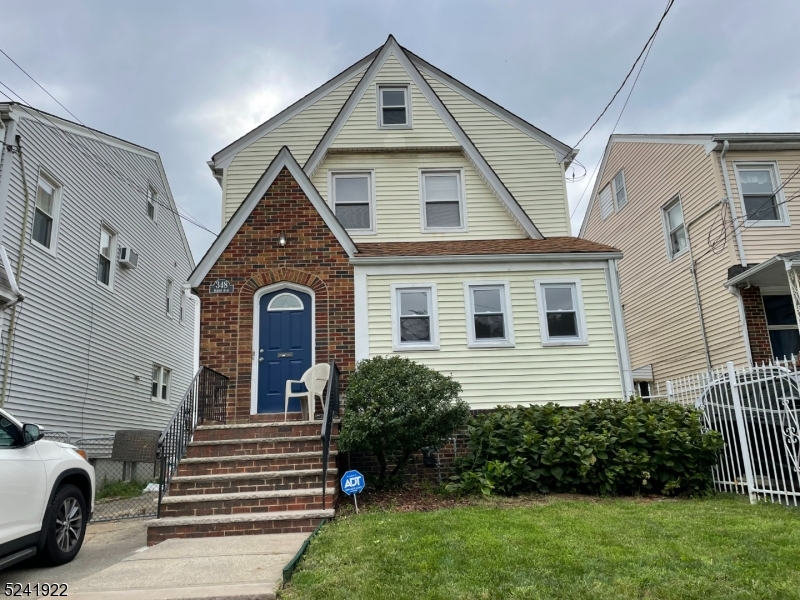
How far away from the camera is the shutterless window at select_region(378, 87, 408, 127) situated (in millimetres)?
12461

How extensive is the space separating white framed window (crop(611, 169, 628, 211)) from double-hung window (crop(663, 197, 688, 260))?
2.22 meters

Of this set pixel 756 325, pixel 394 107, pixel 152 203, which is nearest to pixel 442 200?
pixel 394 107

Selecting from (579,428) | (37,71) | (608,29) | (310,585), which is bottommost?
(310,585)

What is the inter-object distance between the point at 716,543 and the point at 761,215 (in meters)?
9.63

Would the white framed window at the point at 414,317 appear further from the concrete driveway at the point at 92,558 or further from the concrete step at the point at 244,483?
the concrete driveway at the point at 92,558

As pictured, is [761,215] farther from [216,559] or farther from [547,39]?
[216,559]

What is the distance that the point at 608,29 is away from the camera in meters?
9.53

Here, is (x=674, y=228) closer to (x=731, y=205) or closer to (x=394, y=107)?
(x=731, y=205)

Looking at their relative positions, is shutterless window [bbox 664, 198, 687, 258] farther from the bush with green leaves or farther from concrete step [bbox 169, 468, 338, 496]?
concrete step [bbox 169, 468, 338, 496]

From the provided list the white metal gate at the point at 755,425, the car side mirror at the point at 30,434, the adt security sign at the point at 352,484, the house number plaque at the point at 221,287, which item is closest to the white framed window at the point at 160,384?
the house number plaque at the point at 221,287

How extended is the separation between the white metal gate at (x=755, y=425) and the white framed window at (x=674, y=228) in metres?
6.86

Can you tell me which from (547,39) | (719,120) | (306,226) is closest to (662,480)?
(306,226)

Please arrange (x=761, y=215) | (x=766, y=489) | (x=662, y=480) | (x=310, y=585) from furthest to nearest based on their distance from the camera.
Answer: (x=761, y=215) < (x=662, y=480) < (x=766, y=489) < (x=310, y=585)

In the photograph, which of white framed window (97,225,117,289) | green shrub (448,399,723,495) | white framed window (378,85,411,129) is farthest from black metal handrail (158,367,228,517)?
white framed window (378,85,411,129)
